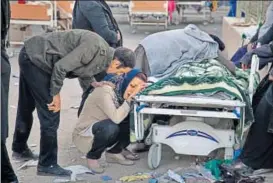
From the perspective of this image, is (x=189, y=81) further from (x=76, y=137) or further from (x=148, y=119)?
(x=76, y=137)

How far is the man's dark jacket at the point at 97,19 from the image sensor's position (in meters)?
6.02

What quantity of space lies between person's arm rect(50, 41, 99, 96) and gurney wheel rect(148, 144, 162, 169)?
103 cm

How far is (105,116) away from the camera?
16.8 feet

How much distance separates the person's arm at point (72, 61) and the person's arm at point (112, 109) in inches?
16.3

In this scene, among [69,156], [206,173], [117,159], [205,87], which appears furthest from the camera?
[69,156]

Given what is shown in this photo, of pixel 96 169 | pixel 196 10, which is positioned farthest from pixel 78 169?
pixel 196 10

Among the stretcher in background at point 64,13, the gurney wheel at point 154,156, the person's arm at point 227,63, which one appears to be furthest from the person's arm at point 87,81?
the stretcher in background at point 64,13

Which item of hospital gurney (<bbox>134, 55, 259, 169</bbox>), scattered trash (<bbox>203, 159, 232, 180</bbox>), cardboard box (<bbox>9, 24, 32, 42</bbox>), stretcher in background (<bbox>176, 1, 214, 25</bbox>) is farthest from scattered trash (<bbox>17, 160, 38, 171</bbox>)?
stretcher in background (<bbox>176, 1, 214, 25</bbox>)

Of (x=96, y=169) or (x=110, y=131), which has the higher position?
(x=110, y=131)

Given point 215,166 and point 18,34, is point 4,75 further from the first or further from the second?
point 18,34

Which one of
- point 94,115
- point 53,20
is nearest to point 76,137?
point 94,115

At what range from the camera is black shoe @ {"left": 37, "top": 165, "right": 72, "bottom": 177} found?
5043mm

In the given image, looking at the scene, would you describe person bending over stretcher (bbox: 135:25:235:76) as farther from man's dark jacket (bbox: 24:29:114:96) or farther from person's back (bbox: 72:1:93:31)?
man's dark jacket (bbox: 24:29:114:96)

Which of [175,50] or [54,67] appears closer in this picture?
[54,67]
